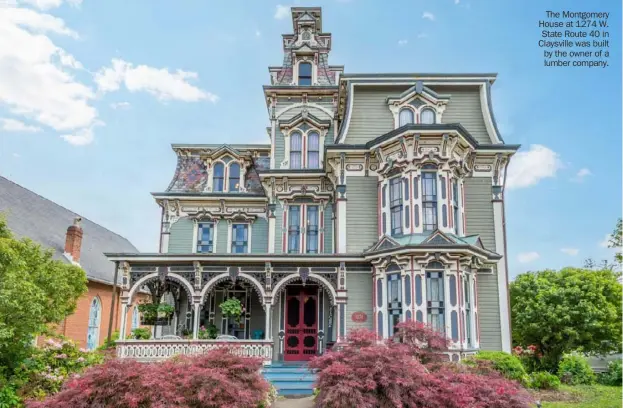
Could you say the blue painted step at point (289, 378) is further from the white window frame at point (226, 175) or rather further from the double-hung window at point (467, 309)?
the white window frame at point (226, 175)

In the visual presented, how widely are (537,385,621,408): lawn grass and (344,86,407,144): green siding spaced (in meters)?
9.96

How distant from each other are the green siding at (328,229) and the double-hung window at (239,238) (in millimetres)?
3619

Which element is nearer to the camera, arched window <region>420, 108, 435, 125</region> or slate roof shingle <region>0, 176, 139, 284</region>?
arched window <region>420, 108, 435, 125</region>

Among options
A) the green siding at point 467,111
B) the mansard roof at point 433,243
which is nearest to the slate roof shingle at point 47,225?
the mansard roof at point 433,243

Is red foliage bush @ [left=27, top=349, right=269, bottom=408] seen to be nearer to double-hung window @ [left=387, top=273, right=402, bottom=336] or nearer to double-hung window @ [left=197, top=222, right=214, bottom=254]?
double-hung window @ [left=387, top=273, right=402, bottom=336]

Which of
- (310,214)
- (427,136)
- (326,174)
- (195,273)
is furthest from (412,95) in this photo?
(195,273)

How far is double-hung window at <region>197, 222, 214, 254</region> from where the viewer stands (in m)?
19.5

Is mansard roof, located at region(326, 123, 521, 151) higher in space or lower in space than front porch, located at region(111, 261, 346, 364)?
higher

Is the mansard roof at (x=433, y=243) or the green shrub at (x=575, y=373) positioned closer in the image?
the mansard roof at (x=433, y=243)

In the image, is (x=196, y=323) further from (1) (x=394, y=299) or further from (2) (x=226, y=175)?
(2) (x=226, y=175)

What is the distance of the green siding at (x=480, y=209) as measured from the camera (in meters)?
16.0

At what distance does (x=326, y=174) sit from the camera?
17875 millimetres

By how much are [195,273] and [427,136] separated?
8.89 m

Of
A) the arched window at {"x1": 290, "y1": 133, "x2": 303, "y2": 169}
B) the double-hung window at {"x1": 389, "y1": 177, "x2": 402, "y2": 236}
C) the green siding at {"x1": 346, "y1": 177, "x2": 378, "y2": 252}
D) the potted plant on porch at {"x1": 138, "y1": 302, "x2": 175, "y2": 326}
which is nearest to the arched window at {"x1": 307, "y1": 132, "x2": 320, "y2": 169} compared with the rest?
the arched window at {"x1": 290, "y1": 133, "x2": 303, "y2": 169}
